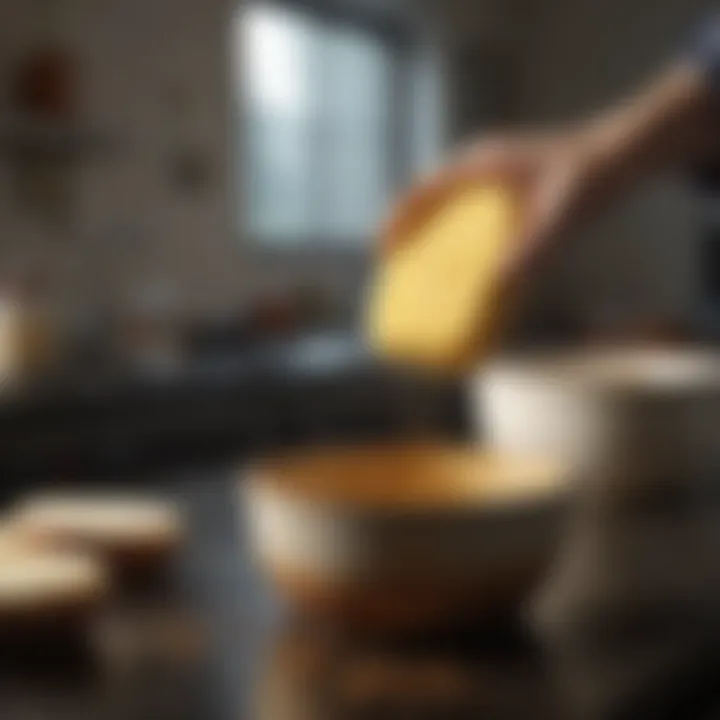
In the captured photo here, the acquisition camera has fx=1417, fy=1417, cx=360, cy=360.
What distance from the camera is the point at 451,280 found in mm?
875

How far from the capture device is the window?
11.1ft

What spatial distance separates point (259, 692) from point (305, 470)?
0.55ft

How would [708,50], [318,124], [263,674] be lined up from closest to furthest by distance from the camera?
[263,674] → [708,50] → [318,124]

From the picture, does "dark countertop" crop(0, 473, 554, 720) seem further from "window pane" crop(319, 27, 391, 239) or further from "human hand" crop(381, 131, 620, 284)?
"window pane" crop(319, 27, 391, 239)

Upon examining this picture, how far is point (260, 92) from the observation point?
342 centimetres

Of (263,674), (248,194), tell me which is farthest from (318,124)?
(263,674)

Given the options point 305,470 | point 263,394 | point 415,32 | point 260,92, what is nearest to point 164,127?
point 260,92

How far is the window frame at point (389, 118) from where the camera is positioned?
3.30 m

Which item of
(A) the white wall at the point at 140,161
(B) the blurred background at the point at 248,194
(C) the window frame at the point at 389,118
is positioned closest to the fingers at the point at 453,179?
(B) the blurred background at the point at 248,194

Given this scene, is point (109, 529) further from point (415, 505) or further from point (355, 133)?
point (355, 133)

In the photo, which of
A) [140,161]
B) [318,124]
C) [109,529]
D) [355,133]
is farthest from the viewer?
[355,133]

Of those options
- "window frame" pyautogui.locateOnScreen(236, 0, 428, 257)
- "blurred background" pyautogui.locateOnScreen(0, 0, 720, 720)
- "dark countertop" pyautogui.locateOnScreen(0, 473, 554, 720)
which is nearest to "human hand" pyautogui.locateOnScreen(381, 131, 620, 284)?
"blurred background" pyautogui.locateOnScreen(0, 0, 720, 720)

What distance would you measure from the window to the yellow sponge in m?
2.41

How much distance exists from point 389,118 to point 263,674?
3.50 metres
